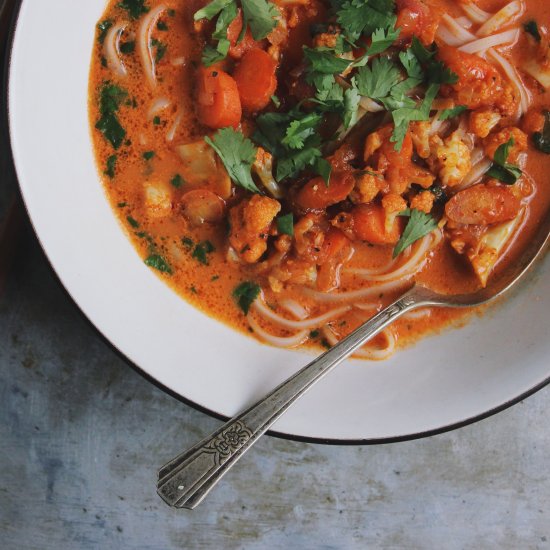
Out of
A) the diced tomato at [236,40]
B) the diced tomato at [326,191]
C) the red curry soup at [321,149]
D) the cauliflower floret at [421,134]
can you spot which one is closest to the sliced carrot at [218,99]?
the red curry soup at [321,149]

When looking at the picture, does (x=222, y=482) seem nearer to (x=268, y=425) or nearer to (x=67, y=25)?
(x=268, y=425)

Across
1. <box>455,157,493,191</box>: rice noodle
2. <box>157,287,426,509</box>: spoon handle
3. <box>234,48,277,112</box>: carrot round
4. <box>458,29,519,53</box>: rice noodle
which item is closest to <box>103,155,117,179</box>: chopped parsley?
<box>234,48,277,112</box>: carrot round

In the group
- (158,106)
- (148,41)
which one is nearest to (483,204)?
(158,106)

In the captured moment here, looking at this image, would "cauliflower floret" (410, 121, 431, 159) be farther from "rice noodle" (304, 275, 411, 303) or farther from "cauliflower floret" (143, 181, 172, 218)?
"cauliflower floret" (143, 181, 172, 218)

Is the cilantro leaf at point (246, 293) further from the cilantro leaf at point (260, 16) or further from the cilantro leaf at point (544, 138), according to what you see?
the cilantro leaf at point (544, 138)

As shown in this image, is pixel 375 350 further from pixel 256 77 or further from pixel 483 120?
pixel 256 77

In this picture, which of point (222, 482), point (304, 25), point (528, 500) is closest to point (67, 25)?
point (304, 25)
